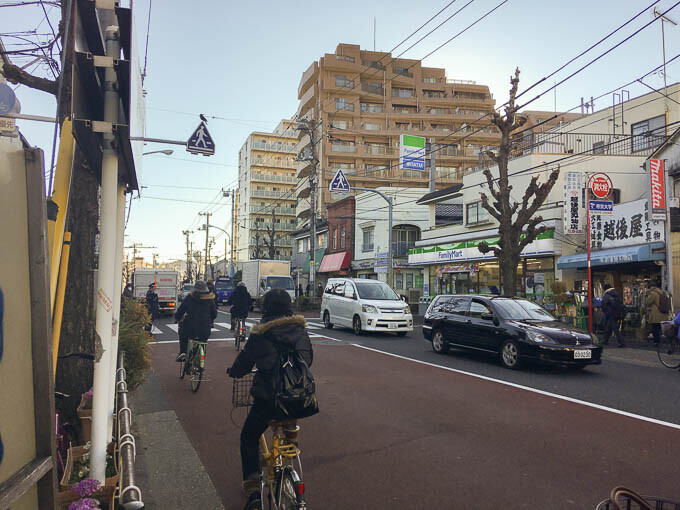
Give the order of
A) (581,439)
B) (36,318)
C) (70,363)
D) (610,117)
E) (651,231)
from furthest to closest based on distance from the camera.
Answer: (610,117), (651,231), (581,439), (70,363), (36,318)

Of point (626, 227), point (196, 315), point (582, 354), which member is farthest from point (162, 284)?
point (582, 354)

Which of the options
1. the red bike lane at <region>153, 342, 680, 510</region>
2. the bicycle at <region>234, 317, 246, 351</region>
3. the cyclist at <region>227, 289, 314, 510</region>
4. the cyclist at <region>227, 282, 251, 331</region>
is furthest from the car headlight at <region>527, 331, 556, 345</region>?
the cyclist at <region>227, 289, 314, 510</region>

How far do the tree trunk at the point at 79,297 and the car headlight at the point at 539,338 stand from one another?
26.9 feet

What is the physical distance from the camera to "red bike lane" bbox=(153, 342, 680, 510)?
13.6ft

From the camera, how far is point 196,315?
8.58m

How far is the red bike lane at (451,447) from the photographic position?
4.16m

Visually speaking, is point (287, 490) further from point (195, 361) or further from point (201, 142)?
point (201, 142)

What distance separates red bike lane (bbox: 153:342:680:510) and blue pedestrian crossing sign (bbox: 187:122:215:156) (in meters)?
8.59

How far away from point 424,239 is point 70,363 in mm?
28201

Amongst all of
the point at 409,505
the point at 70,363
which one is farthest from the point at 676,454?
the point at 70,363

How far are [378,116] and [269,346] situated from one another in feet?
194

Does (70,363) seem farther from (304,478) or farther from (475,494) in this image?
(475,494)

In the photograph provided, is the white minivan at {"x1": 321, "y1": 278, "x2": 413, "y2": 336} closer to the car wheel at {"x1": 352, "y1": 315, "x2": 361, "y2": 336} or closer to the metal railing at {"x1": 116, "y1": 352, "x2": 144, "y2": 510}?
the car wheel at {"x1": 352, "y1": 315, "x2": 361, "y2": 336}

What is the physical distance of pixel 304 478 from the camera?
14.7 feet
